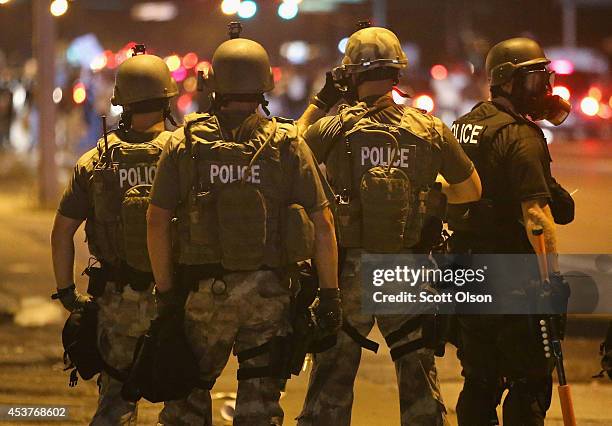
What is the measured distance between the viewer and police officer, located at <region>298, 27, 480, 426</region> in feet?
18.1

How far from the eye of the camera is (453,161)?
559 cm

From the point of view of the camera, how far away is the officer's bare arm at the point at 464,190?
5.64 metres

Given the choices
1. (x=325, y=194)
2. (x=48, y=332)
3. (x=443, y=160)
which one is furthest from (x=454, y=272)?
(x=48, y=332)

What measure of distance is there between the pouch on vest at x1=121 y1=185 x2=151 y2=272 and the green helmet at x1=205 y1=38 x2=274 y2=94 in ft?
1.96

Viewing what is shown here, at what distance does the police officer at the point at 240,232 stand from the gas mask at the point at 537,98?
130 cm

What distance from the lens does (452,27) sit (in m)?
58.8

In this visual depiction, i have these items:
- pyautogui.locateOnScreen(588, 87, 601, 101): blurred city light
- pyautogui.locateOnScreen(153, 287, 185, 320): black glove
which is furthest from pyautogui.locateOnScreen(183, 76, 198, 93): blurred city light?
pyautogui.locateOnScreen(153, 287, 185, 320): black glove

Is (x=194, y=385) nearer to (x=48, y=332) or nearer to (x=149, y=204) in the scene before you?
(x=149, y=204)

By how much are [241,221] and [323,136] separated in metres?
0.79

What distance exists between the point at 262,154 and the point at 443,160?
0.95 m

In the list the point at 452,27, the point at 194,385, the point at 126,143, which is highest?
the point at 452,27

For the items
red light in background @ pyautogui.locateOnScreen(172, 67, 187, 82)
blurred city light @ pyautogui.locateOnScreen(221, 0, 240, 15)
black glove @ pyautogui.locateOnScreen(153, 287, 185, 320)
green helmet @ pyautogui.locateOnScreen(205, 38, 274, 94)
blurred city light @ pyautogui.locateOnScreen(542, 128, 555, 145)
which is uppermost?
red light in background @ pyautogui.locateOnScreen(172, 67, 187, 82)

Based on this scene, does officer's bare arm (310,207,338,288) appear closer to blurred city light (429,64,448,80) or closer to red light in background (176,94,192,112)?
red light in background (176,94,192,112)

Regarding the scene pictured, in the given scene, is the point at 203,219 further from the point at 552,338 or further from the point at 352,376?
the point at 552,338
